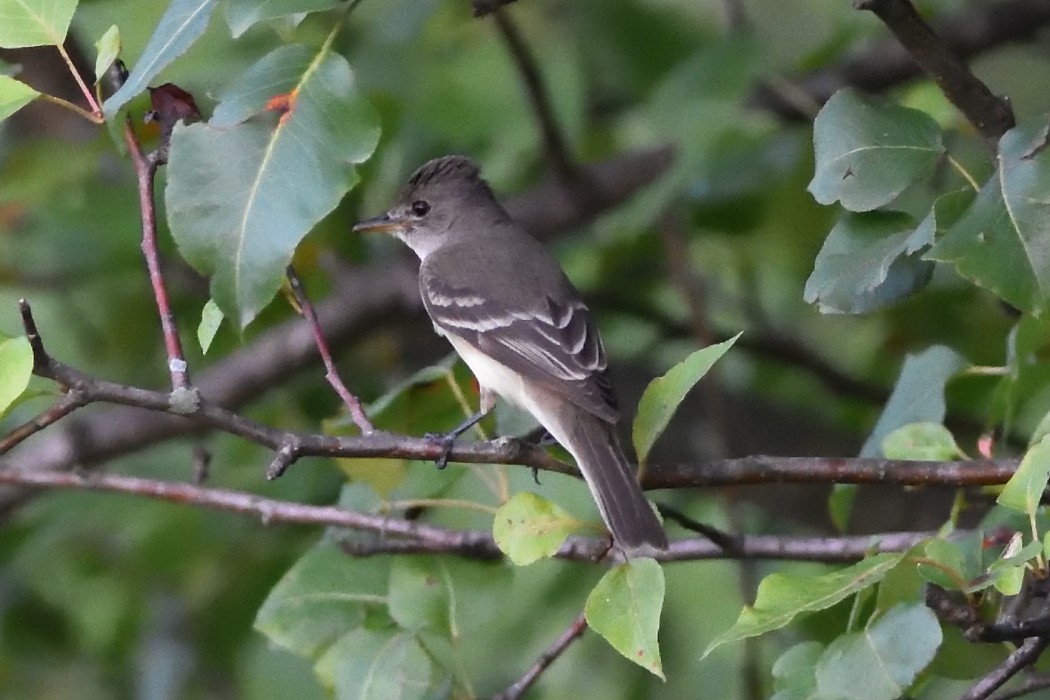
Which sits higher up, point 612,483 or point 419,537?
point 612,483

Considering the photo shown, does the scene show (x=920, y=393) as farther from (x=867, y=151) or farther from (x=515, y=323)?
(x=515, y=323)

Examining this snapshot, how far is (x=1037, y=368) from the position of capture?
9.45 ft

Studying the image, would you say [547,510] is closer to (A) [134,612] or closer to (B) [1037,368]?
(B) [1037,368]

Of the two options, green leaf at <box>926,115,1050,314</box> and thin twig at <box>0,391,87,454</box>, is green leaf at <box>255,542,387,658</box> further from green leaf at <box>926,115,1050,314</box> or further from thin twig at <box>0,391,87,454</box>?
green leaf at <box>926,115,1050,314</box>

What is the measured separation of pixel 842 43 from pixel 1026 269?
190cm

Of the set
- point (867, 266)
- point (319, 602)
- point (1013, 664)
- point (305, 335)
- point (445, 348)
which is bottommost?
point (445, 348)

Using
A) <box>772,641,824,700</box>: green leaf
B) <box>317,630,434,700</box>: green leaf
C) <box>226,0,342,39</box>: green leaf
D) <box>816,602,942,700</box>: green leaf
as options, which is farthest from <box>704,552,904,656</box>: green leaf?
<box>226,0,342,39</box>: green leaf

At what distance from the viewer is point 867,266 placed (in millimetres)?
2279

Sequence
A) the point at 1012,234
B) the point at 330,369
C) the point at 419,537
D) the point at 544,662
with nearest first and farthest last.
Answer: the point at 1012,234, the point at 330,369, the point at 544,662, the point at 419,537

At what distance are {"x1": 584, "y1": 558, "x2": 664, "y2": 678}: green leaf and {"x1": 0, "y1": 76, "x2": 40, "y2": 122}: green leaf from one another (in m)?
1.15

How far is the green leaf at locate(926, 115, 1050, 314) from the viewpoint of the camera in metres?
2.05

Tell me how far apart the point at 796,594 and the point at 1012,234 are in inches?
24.1

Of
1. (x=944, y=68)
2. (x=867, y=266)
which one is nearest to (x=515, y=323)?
(x=867, y=266)

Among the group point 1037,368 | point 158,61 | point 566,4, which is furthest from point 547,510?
point 566,4
